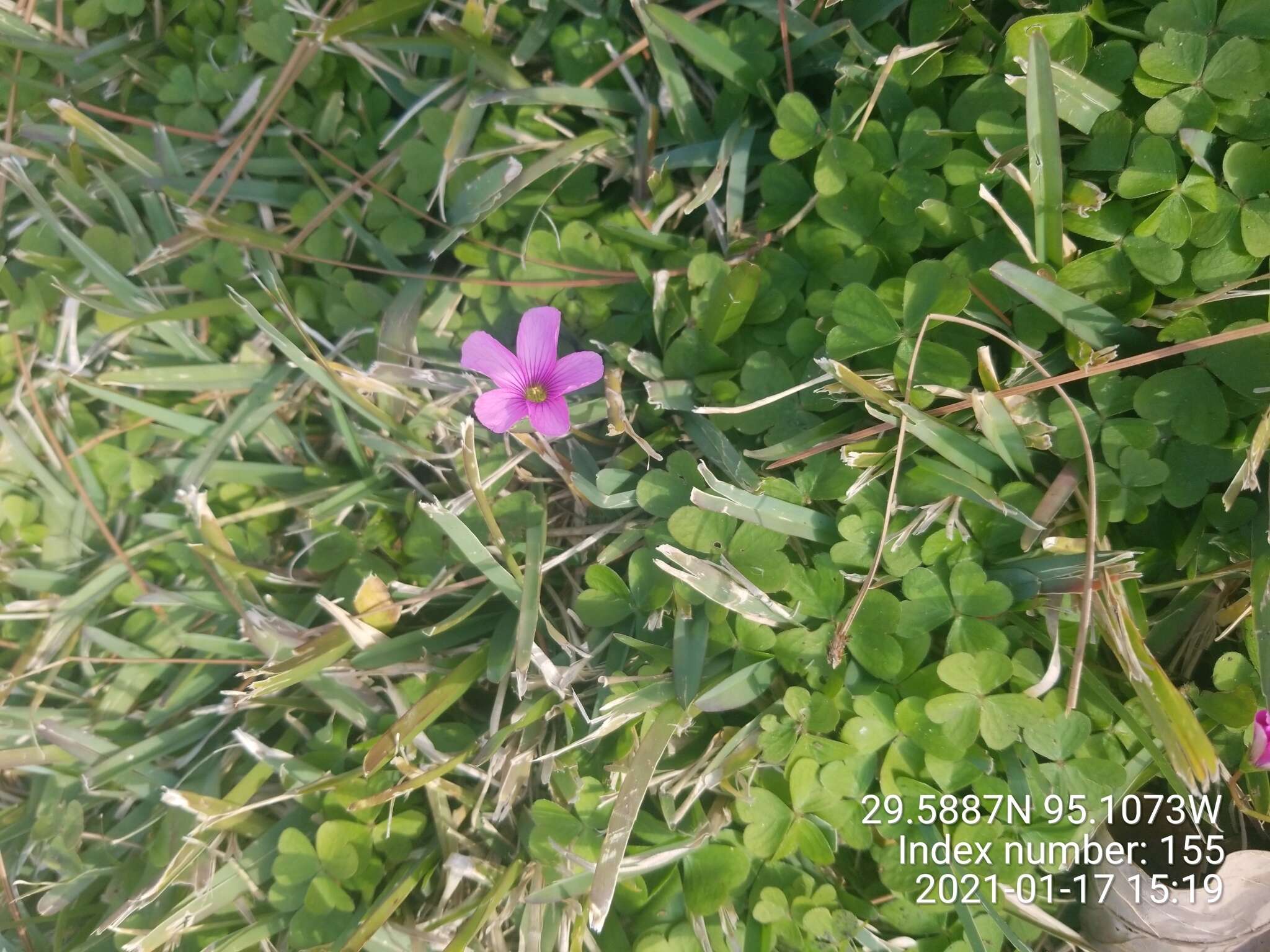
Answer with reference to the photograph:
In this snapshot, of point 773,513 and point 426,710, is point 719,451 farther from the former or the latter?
point 426,710

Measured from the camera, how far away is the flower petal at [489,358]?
1398 millimetres

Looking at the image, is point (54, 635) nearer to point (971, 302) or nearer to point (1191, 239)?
point (971, 302)

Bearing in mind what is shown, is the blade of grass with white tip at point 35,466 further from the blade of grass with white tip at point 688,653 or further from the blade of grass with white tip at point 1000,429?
the blade of grass with white tip at point 1000,429

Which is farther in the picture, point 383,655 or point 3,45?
point 3,45

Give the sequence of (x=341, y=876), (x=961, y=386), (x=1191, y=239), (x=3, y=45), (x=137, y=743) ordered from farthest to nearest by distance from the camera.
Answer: (x=3, y=45) < (x=137, y=743) < (x=341, y=876) < (x=961, y=386) < (x=1191, y=239)

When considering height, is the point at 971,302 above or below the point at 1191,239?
below

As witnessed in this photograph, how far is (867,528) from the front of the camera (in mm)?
1387

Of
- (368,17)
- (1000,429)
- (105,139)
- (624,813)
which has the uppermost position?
(368,17)

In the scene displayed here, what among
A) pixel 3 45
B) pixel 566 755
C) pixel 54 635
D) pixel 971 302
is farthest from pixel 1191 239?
pixel 3 45

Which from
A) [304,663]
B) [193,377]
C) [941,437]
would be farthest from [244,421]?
[941,437]

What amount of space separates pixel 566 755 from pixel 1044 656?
0.86m

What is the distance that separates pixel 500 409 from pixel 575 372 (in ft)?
0.47

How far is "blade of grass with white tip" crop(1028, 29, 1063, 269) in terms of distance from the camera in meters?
1.27

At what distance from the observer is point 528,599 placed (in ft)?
4.72
